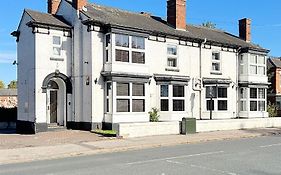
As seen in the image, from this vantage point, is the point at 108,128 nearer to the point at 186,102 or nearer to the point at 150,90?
the point at 150,90

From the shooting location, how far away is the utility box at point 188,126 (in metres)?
23.3

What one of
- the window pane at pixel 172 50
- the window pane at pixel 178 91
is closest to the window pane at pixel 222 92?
the window pane at pixel 178 91

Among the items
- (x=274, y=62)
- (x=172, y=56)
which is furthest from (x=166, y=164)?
(x=274, y=62)

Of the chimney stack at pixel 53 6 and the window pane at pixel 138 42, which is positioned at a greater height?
the chimney stack at pixel 53 6

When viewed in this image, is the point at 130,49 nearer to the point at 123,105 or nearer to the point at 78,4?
the point at 123,105

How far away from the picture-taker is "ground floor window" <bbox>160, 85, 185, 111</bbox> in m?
25.5

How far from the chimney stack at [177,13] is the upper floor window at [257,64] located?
7.27 m

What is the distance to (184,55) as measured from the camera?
2719cm

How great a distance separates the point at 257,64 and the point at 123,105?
49.0 feet

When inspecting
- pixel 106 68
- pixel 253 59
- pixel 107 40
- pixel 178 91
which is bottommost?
pixel 178 91

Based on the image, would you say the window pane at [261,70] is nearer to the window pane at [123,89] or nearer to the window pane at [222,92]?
the window pane at [222,92]

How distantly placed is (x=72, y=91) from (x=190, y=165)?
1368cm

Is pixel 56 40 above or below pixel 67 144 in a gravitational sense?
above

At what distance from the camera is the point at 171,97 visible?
25.7 metres
